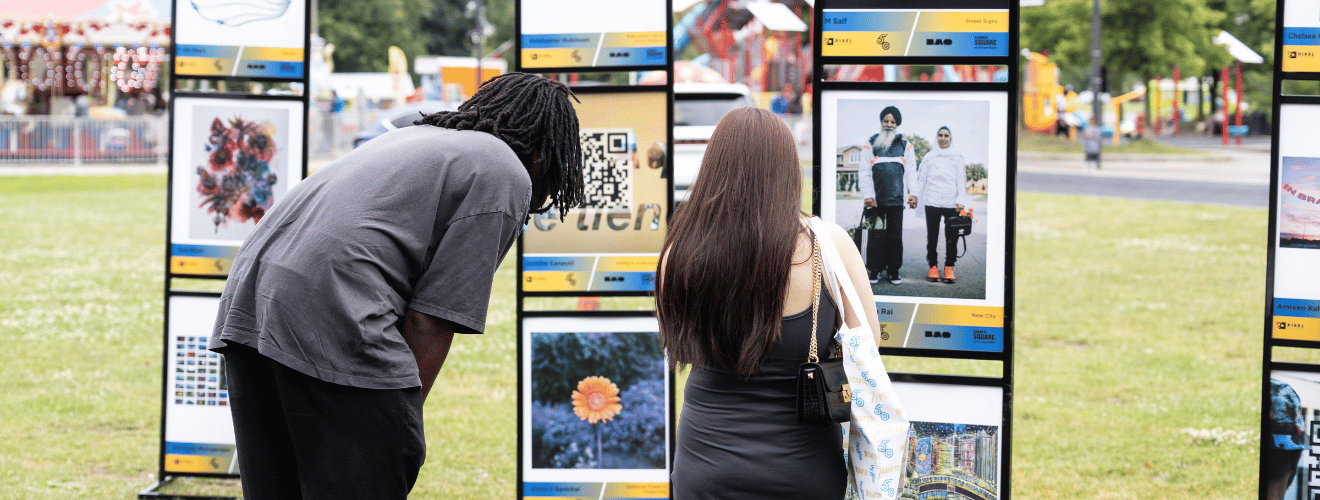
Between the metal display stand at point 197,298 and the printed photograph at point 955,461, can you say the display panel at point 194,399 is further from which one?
the printed photograph at point 955,461

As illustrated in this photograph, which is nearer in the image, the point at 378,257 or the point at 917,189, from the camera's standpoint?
the point at 378,257

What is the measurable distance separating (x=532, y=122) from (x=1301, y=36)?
8.35ft

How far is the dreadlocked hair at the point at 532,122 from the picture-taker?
2568mm

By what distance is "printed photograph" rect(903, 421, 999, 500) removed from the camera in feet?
12.0

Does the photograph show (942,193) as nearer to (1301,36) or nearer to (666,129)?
(666,129)

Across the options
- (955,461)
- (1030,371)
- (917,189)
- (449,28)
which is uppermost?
(449,28)

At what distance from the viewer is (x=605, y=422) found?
426 cm

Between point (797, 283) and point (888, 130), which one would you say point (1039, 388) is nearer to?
point (888, 130)

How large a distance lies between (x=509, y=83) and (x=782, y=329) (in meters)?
0.88

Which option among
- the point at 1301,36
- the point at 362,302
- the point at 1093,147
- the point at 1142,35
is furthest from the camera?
the point at 1142,35

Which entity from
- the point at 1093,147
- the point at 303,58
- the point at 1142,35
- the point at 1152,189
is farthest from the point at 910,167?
the point at 1142,35

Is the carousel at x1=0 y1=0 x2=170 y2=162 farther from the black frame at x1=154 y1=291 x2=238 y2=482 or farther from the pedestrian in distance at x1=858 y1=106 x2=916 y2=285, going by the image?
the pedestrian in distance at x1=858 y1=106 x2=916 y2=285

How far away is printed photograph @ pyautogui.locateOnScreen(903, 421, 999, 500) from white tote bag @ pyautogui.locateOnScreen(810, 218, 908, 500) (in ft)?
3.68

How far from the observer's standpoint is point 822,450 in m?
2.57
